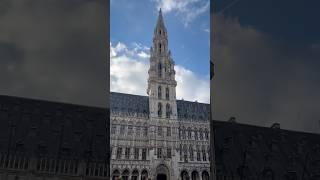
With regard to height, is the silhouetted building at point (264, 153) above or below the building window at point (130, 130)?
below

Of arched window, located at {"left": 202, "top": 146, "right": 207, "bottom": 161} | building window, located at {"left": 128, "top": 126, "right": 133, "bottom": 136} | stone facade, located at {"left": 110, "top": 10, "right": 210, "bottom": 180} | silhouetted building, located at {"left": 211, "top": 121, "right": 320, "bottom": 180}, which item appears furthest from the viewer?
arched window, located at {"left": 202, "top": 146, "right": 207, "bottom": 161}

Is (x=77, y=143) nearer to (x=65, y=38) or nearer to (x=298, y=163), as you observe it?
(x=65, y=38)

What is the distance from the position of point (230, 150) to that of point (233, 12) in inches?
63.5

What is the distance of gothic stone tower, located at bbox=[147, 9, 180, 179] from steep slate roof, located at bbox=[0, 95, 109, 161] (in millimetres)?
26782

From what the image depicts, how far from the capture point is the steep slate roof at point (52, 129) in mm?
5965

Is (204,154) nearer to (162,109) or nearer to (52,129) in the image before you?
(162,109)

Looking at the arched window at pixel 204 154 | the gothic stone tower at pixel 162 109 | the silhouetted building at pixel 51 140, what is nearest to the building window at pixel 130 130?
the gothic stone tower at pixel 162 109

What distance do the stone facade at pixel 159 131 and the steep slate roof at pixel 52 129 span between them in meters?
24.4

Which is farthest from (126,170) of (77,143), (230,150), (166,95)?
(230,150)

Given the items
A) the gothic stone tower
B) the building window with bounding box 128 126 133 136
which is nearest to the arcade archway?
the gothic stone tower

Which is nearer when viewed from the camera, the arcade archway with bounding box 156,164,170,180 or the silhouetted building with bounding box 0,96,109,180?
the silhouetted building with bounding box 0,96,109,180

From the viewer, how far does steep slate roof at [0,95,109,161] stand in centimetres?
596

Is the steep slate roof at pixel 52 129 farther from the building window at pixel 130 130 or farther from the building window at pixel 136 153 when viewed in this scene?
the building window at pixel 130 130

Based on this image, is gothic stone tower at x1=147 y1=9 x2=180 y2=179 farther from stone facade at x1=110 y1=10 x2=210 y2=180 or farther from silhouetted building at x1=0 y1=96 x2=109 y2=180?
silhouetted building at x1=0 y1=96 x2=109 y2=180
